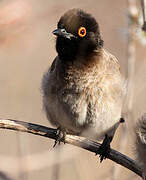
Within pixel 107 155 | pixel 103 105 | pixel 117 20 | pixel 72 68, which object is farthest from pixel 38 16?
pixel 117 20

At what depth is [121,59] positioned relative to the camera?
8352 mm

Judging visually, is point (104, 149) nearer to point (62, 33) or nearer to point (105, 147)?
point (105, 147)

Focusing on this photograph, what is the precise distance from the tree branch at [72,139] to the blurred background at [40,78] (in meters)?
0.21

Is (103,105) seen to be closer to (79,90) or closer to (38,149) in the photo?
(79,90)

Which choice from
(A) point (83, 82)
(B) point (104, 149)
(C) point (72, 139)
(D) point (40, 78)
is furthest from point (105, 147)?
(D) point (40, 78)

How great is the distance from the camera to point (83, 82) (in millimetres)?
5465

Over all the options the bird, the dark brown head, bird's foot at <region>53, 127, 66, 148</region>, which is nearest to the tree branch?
bird's foot at <region>53, 127, 66, 148</region>

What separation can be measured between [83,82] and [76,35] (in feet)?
1.56

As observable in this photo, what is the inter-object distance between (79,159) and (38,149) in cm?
189

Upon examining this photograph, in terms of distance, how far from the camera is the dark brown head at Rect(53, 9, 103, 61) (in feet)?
17.5

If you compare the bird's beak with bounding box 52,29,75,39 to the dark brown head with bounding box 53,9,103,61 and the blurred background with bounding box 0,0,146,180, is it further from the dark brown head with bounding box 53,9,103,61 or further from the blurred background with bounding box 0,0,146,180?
the blurred background with bounding box 0,0,146,180

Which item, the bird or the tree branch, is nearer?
the tree branch

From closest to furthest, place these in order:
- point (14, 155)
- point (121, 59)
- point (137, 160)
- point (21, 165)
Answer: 1. point (137, 160)
2. point (21, 165)
3. point (14, 155)
4. point (121, 59)

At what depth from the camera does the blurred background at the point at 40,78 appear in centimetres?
514
